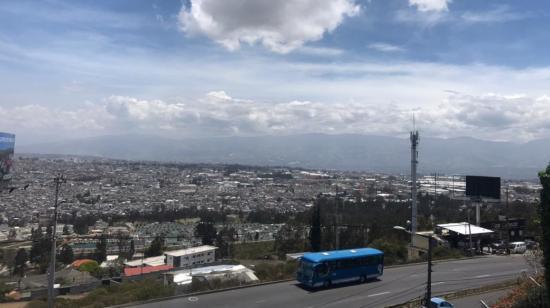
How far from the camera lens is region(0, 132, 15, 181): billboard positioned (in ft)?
82.6

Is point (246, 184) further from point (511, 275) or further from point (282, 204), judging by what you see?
point (511, 275)

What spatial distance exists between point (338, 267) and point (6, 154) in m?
19.4

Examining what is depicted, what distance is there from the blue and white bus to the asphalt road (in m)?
0.36

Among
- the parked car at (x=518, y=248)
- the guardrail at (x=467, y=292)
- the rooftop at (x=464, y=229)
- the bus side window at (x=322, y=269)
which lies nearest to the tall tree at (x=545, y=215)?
the guardrail at (x=467, y=292)

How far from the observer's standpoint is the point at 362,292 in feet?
63.0

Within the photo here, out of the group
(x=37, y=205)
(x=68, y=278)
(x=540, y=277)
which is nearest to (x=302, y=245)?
(x=68, y=278)

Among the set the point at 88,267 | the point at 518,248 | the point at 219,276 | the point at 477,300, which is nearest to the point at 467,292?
the point at 477,300

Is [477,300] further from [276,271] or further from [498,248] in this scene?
[498,248]

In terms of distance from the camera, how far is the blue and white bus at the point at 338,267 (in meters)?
19.7

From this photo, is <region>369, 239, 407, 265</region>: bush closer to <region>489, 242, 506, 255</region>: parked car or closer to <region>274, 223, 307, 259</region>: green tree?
<region>489, 242, 506, 255</region>: parked car

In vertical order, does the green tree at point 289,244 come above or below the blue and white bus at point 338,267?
below

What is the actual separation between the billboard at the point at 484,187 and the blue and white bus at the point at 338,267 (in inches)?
1178

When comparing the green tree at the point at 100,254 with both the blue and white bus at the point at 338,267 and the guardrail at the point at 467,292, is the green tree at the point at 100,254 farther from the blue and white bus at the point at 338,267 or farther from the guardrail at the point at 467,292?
the guardrail at the point at 467,292

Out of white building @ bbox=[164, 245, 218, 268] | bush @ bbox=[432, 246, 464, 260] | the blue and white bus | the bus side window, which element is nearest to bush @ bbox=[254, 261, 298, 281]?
the blue and white bus
